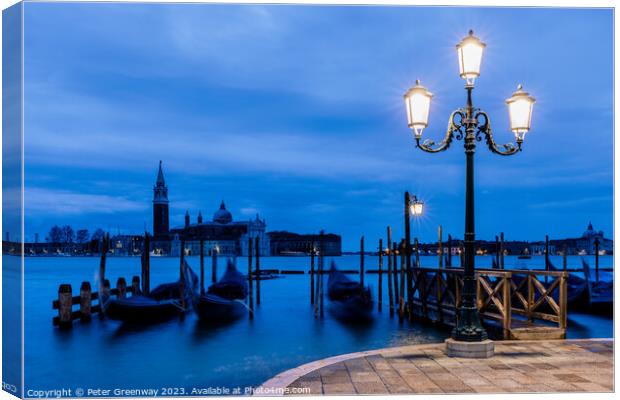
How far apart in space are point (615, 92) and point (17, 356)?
21.4 ft

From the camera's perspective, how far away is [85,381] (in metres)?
11.5

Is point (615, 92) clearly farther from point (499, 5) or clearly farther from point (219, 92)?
point (219, 92)

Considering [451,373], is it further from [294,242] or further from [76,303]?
[294,242]

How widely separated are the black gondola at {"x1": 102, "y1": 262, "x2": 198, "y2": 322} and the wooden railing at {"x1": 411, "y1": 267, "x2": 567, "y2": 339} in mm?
7806

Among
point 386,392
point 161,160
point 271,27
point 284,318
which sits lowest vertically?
point 284,318

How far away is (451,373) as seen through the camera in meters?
6.14

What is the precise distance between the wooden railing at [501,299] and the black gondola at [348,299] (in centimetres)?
522

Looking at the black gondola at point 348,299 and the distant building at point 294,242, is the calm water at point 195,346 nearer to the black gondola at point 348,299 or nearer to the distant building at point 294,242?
the black gondola at point 348,299

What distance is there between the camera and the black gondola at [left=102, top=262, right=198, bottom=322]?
18.6m

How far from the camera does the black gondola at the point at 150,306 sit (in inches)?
731

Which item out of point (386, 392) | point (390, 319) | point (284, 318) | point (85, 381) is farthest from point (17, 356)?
point (284, 318)

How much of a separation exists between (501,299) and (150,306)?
1043cm

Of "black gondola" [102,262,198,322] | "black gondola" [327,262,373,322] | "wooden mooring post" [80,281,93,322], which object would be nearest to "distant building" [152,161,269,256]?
"black gondola" [327,262,373,322]

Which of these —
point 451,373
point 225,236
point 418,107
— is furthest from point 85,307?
point 225,236
